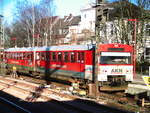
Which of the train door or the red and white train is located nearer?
the red and white train

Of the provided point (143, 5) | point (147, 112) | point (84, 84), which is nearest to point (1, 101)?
point (84, 84)

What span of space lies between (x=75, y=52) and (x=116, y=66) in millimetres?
2833

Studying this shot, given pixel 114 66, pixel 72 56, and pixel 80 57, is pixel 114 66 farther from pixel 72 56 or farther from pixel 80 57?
pixel 72 56

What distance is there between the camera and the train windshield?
48.6 ft

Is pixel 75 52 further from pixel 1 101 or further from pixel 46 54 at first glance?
pixel 1 101

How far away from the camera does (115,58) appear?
1526 centimetres

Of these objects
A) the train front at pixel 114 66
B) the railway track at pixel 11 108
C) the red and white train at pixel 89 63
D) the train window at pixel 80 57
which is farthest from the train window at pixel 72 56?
the railway track at pixel 11 108

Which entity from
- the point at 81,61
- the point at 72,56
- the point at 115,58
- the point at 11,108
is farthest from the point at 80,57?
the point at 11,108

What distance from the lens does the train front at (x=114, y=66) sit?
14.8 metres

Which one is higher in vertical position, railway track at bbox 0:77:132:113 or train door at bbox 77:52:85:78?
train door at bbox 77:52:85:78

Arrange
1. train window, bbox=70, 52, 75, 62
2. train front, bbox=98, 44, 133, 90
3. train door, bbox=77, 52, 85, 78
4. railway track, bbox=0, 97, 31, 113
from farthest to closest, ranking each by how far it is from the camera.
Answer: train window, bbox=70, 52, 75, 62 < train door, bbox=77, 52, 85, 78 < train front, bbox=98, 44, 133, 90 < railway track, bbox=0, 97, 31, 113

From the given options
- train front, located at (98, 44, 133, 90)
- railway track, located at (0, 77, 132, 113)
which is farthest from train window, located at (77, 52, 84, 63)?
railway track, located at (0, 77, 132, 113)

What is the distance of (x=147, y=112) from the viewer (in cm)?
1074

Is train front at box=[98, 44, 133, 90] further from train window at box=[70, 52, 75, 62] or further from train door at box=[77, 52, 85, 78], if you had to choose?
train window at box=[70, 52, 75, 62]
